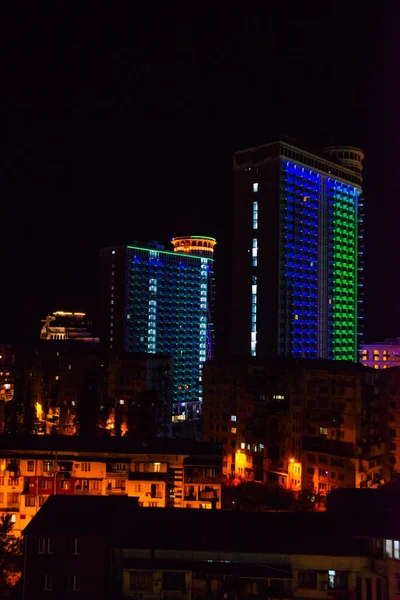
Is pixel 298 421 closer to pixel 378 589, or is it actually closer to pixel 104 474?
pixel 104 474

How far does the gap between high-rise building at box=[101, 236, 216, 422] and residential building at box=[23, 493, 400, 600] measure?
200 ft

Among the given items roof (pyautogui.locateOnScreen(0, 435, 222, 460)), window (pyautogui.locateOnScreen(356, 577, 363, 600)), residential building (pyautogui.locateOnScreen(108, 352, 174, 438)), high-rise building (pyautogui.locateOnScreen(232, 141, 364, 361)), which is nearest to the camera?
window (pyautogui.locateOnScreen(356, 577, 363, 600))

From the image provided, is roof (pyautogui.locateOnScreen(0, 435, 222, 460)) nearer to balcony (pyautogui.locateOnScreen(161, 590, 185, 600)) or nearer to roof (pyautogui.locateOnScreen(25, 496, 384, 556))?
roof (pyautogui.locateOnScreen(25, 496, 384, 556))

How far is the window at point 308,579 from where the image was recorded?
17130mm

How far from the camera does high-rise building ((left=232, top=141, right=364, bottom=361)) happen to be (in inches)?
2463

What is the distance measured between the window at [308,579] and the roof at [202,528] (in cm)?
67

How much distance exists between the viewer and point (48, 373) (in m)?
54.2

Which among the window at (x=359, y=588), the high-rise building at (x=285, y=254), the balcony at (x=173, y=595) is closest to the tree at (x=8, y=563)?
the balcony at (x=173, y=595)

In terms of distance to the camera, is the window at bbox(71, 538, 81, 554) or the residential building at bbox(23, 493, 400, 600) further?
the window at bbox(71, 538, 81, 554)

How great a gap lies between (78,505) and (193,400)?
→ 6316cm

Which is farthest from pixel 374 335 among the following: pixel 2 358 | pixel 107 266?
pixel 2 358

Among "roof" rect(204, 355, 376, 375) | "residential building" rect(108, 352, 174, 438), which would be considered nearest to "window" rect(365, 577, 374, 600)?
"roof" rect(204, 355, 376, 375)

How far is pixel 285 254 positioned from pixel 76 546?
164ft

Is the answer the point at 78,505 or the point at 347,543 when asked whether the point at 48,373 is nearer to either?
the point at 78,505
